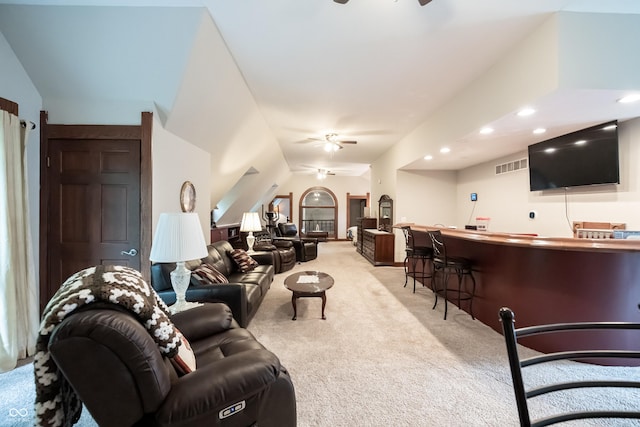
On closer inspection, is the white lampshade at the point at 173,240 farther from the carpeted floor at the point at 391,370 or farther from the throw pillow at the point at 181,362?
the carpeted floor at the point at 391,370

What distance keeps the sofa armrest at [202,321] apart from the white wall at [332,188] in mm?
9394

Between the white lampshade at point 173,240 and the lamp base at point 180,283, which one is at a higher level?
the white lampshade at point 173,240

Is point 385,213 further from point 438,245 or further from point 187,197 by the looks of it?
point 187,197

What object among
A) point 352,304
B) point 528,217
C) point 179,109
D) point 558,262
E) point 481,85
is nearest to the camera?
point 558,262

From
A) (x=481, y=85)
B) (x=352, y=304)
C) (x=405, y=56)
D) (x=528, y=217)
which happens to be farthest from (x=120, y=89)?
(x=528, y=217)

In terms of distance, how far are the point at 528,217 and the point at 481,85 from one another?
2.28 m

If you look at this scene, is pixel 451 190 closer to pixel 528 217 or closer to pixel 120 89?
pixel 528 217

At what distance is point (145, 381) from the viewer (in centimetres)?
102

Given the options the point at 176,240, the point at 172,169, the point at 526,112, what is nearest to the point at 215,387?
the point at 176,240

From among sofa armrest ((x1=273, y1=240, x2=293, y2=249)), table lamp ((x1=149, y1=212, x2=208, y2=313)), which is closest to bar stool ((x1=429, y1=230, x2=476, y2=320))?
table lamp ((x1=149, y1=212, x2=208, y2=313))

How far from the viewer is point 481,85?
3109mm

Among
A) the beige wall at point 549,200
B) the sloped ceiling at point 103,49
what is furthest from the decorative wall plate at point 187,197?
the beige wall at point 549,200

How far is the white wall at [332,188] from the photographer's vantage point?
1143 cm

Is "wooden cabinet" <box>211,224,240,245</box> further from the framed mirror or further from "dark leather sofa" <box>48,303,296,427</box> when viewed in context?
"dark leather sofa" <box>48,303,296,427</box>
